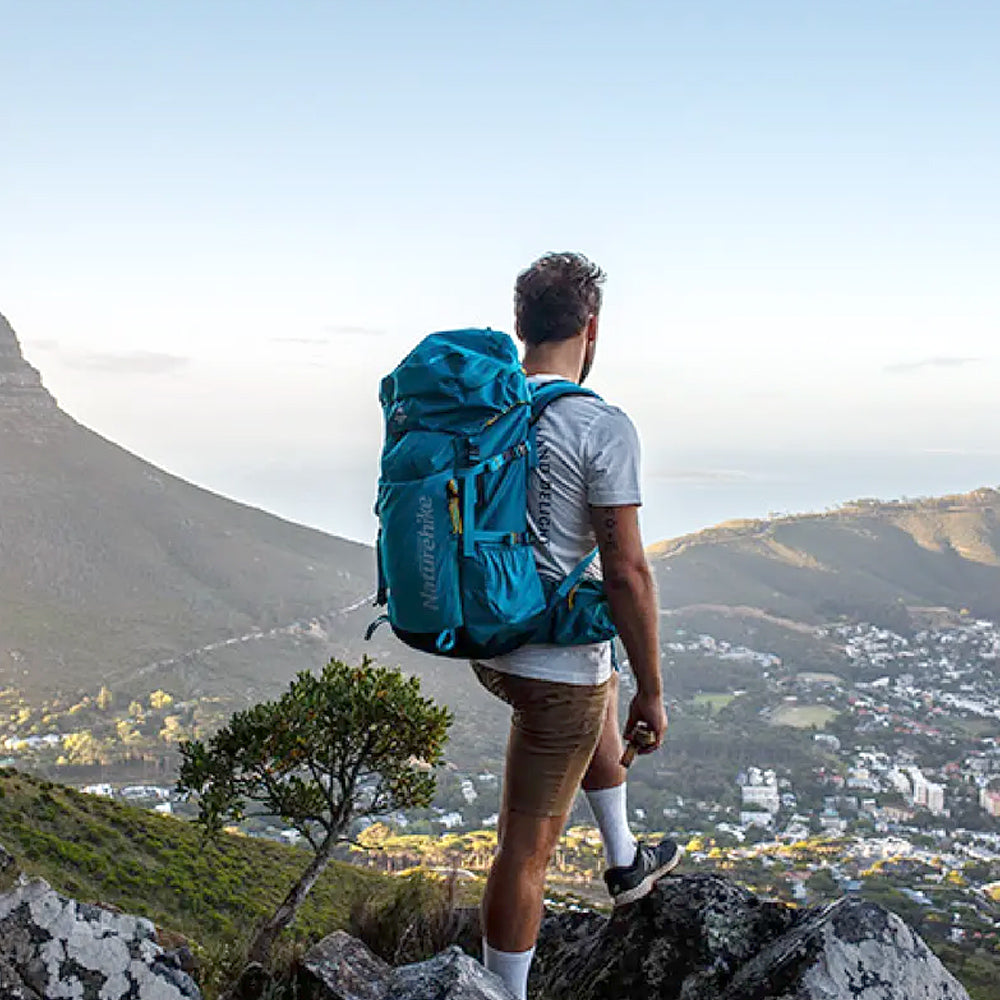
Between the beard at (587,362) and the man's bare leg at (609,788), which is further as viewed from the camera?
the man's bare leg at (609,788)

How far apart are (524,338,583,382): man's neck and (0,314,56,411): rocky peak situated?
114m

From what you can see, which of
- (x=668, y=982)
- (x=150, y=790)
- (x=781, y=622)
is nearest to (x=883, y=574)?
(x=781, y=622)

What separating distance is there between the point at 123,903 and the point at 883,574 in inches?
4965

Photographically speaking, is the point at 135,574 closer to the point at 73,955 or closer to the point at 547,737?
the point at 73,955

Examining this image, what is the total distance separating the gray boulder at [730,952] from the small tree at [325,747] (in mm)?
2883

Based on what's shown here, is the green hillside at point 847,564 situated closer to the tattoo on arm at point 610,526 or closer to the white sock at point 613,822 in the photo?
the white sock at point 613,822

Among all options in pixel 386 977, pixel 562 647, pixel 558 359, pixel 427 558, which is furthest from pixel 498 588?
pixel 386 977

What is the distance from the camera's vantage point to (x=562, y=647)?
310 centimetres

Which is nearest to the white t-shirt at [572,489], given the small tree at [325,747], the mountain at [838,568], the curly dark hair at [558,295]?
the curly dark hair at [558,295]

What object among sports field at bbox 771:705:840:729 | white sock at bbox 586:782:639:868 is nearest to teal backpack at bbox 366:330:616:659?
white sock at bbox 586:782:639:868

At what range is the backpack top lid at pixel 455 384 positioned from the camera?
2.96 meters

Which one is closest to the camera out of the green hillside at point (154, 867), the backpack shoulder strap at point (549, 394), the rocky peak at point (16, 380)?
the backpack shoulder strap at point (549, 394)

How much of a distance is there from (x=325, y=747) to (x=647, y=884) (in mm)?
4276

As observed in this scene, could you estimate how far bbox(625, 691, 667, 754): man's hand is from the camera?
10.4 feet
